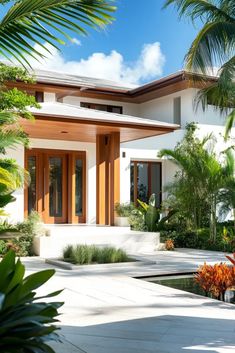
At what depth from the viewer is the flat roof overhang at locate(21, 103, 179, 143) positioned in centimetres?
1541

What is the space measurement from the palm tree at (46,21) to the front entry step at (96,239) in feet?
38.3

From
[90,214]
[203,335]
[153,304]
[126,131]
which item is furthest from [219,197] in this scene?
[203,335]

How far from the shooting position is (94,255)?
42.6 ft

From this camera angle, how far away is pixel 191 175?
17.7m

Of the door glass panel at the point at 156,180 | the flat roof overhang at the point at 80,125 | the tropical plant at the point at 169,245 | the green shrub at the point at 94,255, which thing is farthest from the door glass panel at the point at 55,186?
the green shrub at the point at 94,255

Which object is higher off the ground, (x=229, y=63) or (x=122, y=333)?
(x=229, y=63)

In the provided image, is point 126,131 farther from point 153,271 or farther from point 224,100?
point 153,271

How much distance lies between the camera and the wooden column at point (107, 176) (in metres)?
18.2

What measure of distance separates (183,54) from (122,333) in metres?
9.32

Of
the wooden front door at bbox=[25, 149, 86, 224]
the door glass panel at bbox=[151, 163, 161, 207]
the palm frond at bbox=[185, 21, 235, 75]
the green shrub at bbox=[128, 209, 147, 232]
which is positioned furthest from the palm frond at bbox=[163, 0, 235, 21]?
the door glass panel at bbox=[151, 163, 161, 207]

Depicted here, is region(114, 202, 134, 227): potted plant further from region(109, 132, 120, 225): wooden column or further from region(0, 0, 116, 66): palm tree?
region(0, 0, 116, 66): palm tree

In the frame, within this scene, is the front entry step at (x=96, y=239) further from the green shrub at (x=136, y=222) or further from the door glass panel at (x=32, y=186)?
the door glass panel at (x=32, y=186)

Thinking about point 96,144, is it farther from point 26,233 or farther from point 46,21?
point 46,21

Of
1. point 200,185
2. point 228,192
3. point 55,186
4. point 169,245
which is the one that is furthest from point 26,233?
point 228,192
